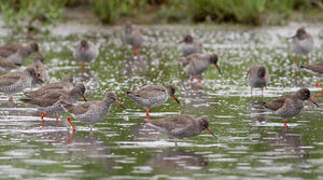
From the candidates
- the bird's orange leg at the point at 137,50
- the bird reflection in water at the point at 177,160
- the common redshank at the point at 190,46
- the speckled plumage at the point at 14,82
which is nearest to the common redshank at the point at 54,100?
the speckled plumage at the point at 14,82

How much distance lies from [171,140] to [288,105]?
2951 mm

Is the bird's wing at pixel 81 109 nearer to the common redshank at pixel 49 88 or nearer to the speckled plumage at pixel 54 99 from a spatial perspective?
the speckled plumage at pixel 54 99

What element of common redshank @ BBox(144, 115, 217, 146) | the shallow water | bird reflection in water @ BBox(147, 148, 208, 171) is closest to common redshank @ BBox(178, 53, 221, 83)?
the shallow water

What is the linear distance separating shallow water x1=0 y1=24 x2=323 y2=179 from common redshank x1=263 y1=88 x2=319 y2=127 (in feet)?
1.13

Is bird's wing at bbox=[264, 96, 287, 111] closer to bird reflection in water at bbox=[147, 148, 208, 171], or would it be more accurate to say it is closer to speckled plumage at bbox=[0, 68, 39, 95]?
bird reflection in water at bbox=[147, 148, 208, 171]

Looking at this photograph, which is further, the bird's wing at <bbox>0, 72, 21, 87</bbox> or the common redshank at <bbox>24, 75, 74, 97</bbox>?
the bird's wing at <bbox>0, 72, 21, 87</bbox>

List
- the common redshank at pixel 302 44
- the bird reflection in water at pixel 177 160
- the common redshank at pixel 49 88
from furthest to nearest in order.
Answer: the common redshank at pixel 302 44 < the common redshank at pixel 49 88 < the bird reflection in water at pixel 177 160

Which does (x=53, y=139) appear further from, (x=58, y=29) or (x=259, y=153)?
(x=58, y=29)

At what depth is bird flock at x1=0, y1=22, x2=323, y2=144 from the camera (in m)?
13.5

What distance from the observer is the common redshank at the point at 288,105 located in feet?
50.1

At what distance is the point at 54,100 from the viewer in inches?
626

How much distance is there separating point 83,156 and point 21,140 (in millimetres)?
1982

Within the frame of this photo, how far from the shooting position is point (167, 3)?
41156 mm

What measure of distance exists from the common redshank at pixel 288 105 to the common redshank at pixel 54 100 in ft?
14.7
